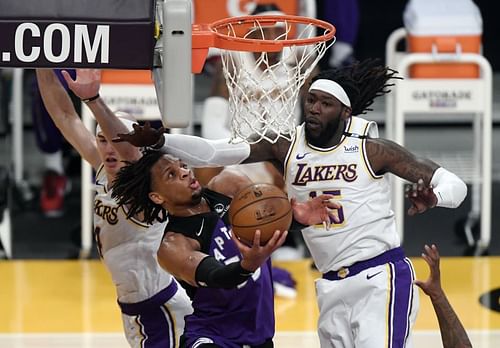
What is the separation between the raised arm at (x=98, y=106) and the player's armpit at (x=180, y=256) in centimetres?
62

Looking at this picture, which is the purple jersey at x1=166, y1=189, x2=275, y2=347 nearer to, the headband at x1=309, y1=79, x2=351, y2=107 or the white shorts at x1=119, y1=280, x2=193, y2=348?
the white shorts at x1=119, y1=280, x2=193, y2=348

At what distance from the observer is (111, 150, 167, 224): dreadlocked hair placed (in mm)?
6160

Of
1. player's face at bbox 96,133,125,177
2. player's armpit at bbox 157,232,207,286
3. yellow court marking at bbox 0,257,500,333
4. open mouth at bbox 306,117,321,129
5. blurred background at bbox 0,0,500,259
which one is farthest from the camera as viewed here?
blurred background at bbox 0,0,500,259

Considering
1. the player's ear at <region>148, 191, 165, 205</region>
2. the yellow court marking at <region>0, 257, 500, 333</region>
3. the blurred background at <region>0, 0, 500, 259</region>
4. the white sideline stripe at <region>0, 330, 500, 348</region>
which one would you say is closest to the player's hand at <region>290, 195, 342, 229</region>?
the player's ear at <region>148, 191, 165, 205</region>

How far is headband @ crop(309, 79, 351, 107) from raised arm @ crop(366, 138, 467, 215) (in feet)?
0.80

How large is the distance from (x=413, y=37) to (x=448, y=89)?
0.47 m

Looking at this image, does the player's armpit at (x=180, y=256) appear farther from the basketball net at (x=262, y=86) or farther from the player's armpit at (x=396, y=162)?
the player's armpit at (x=396, y=162)

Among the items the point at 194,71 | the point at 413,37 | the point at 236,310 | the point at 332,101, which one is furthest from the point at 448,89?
the point at 194,71

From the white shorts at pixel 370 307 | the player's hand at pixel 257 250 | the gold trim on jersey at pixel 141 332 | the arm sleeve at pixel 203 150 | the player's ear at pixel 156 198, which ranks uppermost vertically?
the arm sleeve at pixel 203 150

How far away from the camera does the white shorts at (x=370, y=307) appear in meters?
6.24

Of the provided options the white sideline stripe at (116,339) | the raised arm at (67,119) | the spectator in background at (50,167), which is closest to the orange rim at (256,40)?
the raised arm at (67,119)

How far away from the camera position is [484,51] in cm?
1413

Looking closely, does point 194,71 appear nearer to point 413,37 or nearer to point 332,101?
point 332,101

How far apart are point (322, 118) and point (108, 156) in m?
1.04
